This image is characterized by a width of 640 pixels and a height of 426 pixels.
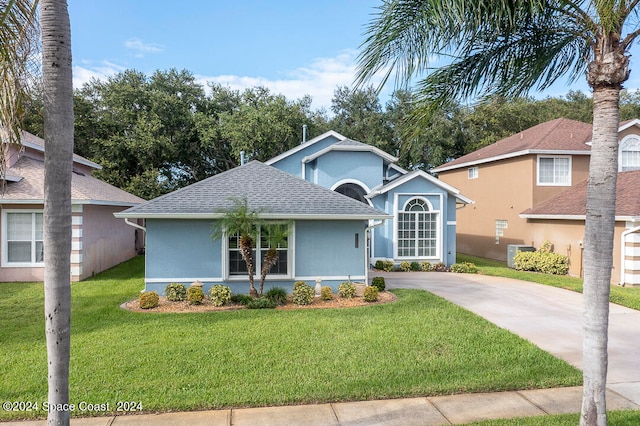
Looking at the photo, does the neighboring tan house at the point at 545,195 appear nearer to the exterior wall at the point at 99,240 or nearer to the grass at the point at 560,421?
the grass at the point at 560,421

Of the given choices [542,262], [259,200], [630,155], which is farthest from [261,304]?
[630,155]

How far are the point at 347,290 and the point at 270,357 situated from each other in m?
5.00

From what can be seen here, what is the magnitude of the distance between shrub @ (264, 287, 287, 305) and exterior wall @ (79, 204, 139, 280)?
7.73 metres

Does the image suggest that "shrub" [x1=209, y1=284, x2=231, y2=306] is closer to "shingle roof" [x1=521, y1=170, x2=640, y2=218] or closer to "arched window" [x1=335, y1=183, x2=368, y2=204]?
"arched window" [x1=335, y1=183, x2=368, y2=204]

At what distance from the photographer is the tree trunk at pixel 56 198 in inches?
124

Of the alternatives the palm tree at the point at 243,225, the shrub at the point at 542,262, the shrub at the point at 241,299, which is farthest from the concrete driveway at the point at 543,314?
the palm tree at the point at 243,225

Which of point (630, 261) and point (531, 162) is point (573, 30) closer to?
point (630, 261)

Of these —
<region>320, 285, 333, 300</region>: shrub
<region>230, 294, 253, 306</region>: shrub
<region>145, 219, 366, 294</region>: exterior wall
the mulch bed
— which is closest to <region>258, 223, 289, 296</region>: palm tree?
<region>230, 294, 253, 306</region>: shrub

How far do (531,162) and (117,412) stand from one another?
20.2 meters

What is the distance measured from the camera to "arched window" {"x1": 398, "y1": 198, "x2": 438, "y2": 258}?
1750 centimetres

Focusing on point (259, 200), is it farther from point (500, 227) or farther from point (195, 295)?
point (500, 227)

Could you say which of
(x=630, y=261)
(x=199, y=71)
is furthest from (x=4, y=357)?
(x=199, y=71)

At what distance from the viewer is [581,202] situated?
1678 cm

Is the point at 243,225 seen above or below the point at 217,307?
above
